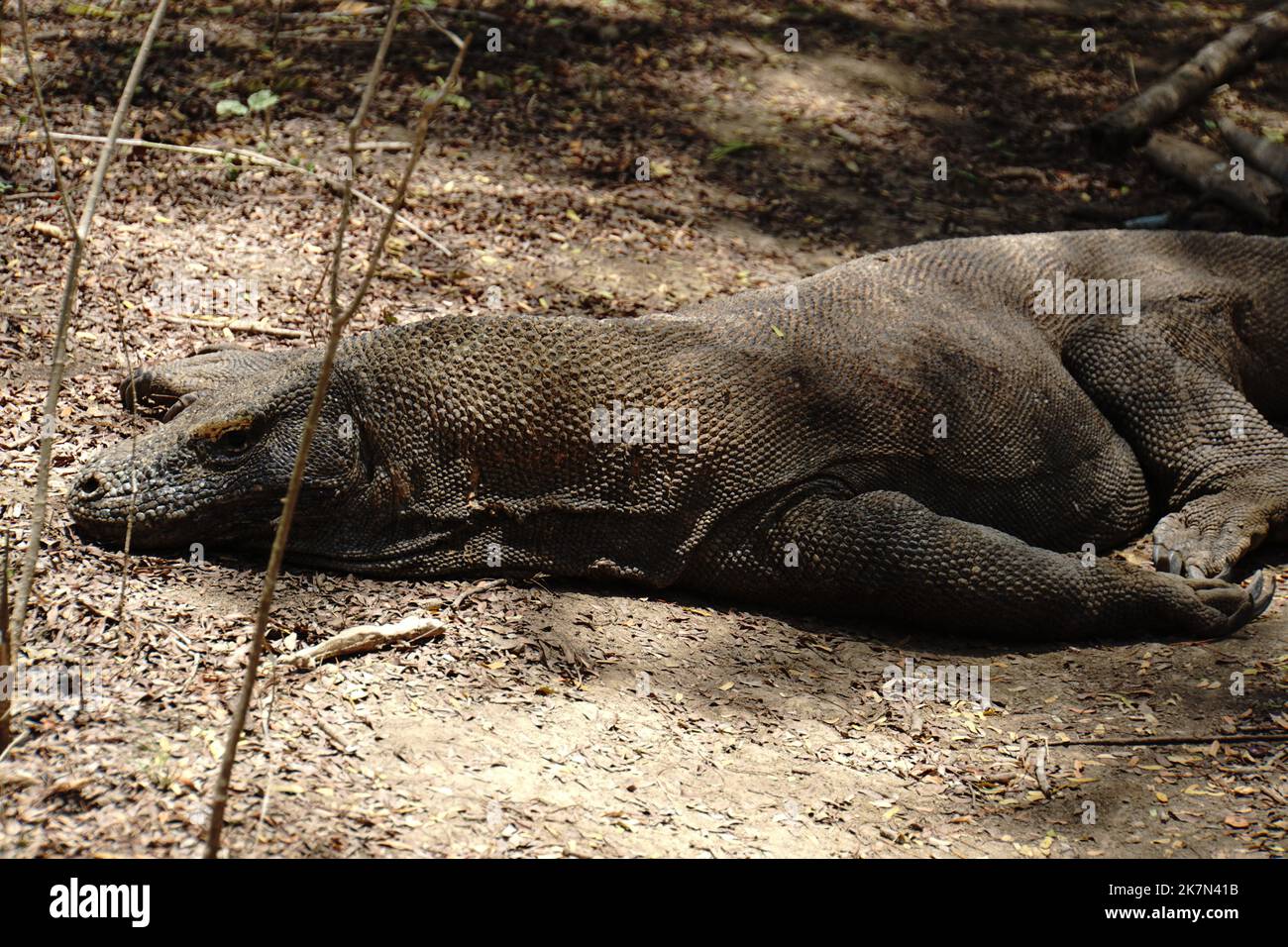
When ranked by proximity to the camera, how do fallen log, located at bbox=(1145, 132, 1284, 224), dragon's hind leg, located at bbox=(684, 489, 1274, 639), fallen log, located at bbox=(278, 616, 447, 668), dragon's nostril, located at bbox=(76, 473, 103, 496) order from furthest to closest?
fallen log, located at bbox=(1145, 132, 1284, 224), dragon's hind leg, located at bbox=(684, 489, 1274, 639), dragon's nostril, located at bbox=(76, 473, 103, 496), fallen log, located at bbox=(278, 616, 447, 668)

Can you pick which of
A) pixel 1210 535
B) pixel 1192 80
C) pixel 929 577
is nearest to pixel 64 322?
pixel 929 577

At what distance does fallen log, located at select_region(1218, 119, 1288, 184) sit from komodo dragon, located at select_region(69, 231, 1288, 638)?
352 cm

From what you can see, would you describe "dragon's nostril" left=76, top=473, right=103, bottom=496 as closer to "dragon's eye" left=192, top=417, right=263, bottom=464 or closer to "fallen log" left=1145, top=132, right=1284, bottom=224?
"dragon's eye" left=192, top=417, right=263, bottom=464

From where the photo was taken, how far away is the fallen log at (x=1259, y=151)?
7969 millimetres

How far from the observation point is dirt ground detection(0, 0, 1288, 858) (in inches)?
127

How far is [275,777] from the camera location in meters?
3.14

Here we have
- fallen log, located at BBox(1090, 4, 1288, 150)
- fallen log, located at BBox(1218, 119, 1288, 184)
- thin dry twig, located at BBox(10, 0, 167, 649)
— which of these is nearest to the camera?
thin dry twig, located at BBox(10, 0, 167, 649)

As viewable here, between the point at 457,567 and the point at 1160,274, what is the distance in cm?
347


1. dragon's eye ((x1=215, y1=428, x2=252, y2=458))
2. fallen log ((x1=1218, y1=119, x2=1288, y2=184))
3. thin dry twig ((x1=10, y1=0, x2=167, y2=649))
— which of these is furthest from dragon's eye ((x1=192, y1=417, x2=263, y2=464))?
fallen log ((x1=1218, y1=119, x2=1288, y2=184))

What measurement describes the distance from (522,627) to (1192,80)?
303 inches

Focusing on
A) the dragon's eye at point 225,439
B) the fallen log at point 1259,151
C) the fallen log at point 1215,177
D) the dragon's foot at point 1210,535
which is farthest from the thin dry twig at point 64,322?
the fallen log at point 1259,151

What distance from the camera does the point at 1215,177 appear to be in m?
8.04

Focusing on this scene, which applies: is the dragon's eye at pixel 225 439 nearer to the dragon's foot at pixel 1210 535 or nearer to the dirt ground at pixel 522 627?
the dirt ground at pixel 522 627
